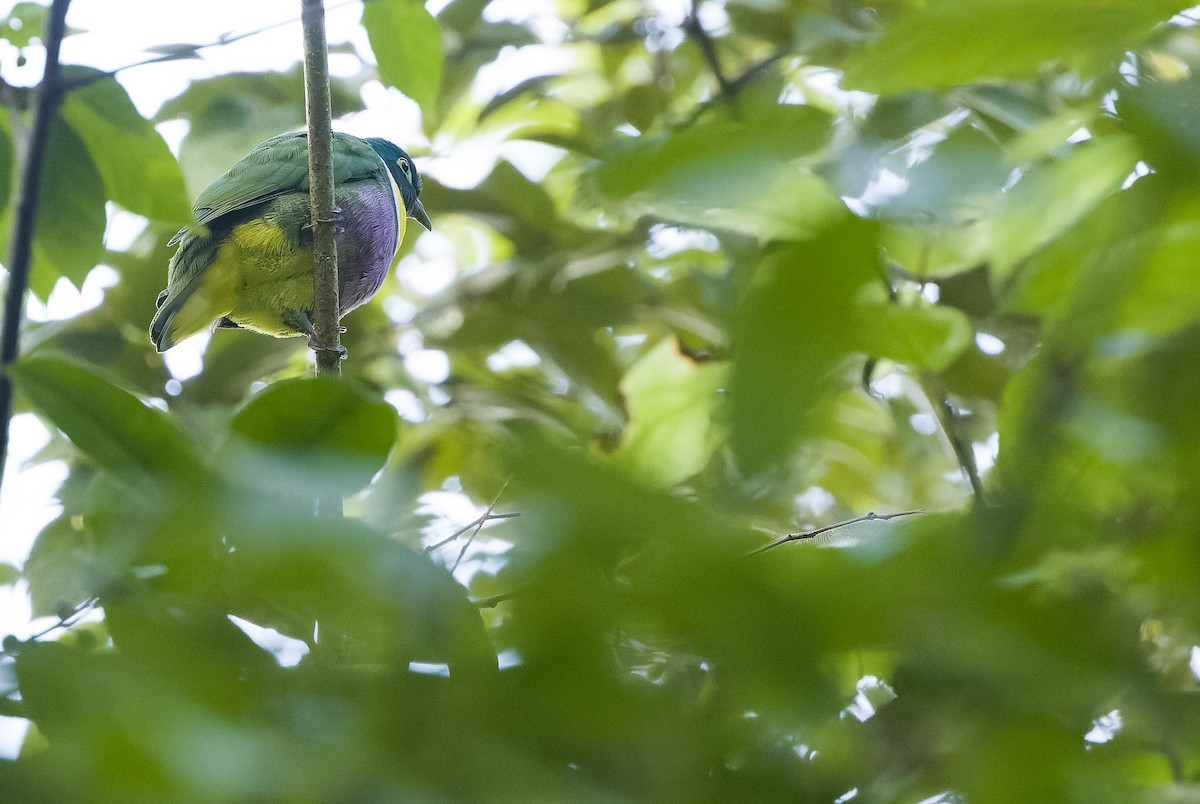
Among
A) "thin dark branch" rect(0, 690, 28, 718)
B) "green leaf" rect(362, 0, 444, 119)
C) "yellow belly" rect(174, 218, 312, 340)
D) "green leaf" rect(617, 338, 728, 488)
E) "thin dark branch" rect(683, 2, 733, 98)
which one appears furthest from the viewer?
"yellow belly" rect(174, 218, 312, 340)

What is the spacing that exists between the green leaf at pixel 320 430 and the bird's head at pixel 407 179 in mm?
3070

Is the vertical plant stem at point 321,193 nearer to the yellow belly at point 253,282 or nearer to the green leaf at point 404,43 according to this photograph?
the green leaf at point 404,43

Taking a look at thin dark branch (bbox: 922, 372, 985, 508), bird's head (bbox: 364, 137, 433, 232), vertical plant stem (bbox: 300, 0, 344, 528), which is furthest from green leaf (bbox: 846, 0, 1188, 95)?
bird's head (bbox: 364, 137, 433, 232)

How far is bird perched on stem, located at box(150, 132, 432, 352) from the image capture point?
10.2ft

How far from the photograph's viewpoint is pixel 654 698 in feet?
1.51

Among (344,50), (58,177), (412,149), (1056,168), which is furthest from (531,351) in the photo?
(1056,168)

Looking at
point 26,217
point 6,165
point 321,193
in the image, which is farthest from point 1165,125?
point 321,193

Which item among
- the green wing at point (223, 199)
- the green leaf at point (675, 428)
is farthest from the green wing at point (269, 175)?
the green leaf at point (675, 428)

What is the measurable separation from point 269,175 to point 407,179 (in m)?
0.61

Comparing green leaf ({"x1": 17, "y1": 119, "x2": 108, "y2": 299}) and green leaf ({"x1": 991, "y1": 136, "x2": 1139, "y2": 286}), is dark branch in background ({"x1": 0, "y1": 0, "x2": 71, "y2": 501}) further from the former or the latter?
green leaf ({"x1": 991, "y1": 136, "x2": 1139, "y2": 286})

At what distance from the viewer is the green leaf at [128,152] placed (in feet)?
3.95

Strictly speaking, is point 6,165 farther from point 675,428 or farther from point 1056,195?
point 1056,195

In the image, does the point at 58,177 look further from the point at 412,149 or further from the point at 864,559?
the point at 412,149

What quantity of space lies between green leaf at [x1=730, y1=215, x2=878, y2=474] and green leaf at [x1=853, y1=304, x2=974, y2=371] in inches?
3.9
